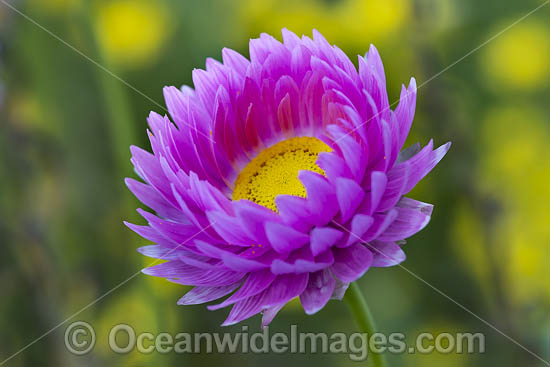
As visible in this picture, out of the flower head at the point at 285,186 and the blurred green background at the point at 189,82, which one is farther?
the blurred green background at the point at 189,82

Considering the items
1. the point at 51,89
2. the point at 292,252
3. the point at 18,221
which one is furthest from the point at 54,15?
the point at 292,252

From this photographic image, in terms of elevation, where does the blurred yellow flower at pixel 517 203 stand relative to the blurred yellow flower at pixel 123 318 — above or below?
above

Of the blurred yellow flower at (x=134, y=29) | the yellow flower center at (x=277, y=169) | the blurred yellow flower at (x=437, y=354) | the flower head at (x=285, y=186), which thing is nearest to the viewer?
the flower head at (x=285, y=186)

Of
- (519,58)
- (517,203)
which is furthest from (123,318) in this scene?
(519,58)

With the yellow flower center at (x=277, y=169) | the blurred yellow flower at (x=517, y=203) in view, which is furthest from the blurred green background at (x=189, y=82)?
the yellow flower center at (x=277, y=169)

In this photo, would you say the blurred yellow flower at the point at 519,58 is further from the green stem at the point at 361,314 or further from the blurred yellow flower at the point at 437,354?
the green stem at the point at 361,314

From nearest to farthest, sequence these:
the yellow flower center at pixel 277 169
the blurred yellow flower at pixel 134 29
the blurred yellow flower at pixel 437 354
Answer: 1. the yellow flower center at pixel 277 169
2. the blurred yellow flower at pixel 437 354
3. the blurred yellow flower at pixel 134 29

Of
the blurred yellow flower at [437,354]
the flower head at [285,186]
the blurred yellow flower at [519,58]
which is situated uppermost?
the blurred yellow flower at [519,58]
